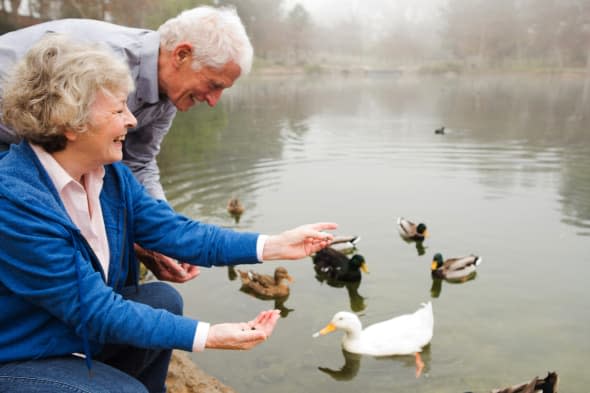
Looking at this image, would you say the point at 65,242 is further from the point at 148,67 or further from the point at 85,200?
the point at 148,67

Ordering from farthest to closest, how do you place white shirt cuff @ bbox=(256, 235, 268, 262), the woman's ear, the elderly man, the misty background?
1. the misty background
2. the elderly man
3. white shirt cuff @ bbox=(256, 235, 268, 262)
4. the woman's ear

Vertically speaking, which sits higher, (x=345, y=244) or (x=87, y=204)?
(x=87, y=204)

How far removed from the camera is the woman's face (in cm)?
183

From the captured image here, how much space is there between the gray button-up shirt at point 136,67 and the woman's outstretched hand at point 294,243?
1.03 metres

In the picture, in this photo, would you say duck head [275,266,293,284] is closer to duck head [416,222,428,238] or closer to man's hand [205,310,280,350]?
duck head [416,222,428,238]

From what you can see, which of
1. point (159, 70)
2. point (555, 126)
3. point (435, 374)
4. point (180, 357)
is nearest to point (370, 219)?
point (435, 374)

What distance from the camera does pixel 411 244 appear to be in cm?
684

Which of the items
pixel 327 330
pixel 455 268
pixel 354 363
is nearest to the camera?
pixel 354 363

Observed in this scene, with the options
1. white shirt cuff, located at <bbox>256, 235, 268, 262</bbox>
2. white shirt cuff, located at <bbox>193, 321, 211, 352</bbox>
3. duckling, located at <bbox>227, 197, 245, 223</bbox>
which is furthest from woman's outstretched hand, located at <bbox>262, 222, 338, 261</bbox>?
duckling, located at <bbox>227, 197, 245, 223</bbox>

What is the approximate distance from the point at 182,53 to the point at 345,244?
4378 mm

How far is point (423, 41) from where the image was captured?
367ft

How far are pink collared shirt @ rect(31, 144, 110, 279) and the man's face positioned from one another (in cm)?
86

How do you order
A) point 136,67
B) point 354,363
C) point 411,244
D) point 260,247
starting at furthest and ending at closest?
point 411,244
point 354,363
point 136,67
point 260,247

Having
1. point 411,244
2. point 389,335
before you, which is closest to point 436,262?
point 411,244
